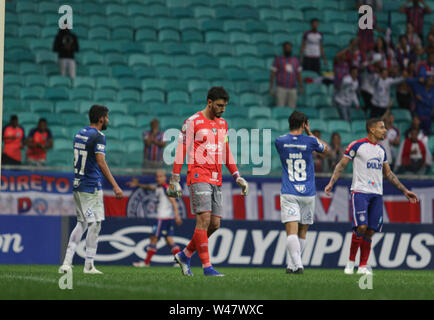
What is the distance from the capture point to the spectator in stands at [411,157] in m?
18.5

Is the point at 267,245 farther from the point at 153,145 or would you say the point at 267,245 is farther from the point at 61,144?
the point at 61,144

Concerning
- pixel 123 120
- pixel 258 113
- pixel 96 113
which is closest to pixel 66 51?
pixel 123 120

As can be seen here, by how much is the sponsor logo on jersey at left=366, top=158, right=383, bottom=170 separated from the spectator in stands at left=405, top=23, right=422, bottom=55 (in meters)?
11.2

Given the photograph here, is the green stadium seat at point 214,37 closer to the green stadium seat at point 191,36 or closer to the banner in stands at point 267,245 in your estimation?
the green stadium seat at point 191,36

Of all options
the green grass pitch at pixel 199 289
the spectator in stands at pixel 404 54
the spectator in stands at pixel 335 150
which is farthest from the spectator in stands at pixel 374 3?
the green grass pitch at pixel 199 289

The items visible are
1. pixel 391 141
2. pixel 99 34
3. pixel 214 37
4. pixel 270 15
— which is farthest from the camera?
pixel 270 15

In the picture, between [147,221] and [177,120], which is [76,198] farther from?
[177,120]

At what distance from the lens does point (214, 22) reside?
24.1 meters

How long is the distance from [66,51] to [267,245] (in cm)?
831

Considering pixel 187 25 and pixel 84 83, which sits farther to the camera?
pixel 187 25

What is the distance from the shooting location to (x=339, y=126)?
20.9 m

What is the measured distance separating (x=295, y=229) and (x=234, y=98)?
10697mm

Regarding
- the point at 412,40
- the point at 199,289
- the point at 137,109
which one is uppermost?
the point at 412,40

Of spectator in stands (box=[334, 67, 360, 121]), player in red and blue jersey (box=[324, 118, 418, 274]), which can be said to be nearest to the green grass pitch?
player in red and blue jersey (box=[324, 118, 418, 274])
